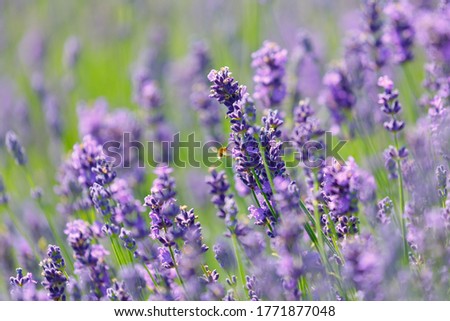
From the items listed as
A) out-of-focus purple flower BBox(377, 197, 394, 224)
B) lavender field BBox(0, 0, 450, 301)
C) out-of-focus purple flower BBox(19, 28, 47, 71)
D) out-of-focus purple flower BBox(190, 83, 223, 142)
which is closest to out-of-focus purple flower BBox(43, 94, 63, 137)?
lavender field BBox(0, 0, 450, 301)

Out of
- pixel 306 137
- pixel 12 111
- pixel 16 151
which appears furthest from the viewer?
pixel 12 111

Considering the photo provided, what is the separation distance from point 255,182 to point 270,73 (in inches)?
32.6

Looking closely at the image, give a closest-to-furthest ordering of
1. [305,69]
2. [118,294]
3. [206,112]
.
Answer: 1. [118,294]
2. [206,112]
3. [305,69]

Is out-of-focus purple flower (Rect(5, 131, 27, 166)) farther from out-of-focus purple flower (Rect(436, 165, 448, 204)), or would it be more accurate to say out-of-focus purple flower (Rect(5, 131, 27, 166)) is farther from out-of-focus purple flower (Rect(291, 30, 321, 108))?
out-of-focus purple flower (Rect(436, 165, 448, 204))

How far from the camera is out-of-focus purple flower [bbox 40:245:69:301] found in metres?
2.22

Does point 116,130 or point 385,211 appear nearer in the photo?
point 385,211

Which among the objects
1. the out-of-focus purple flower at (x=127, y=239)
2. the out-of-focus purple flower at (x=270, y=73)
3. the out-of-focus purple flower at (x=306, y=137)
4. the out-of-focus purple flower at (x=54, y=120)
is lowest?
the out-of-focus purple flower at (x=127, y=239)

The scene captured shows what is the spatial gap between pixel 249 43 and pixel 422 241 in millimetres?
2906

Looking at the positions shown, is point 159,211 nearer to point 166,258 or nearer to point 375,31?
point 166,258

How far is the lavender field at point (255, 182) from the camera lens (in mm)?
2086

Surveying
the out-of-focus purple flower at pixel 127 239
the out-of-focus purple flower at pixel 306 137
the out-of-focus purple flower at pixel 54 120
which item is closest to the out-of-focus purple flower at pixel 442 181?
the out-of-focus purple flower at pixel 306 137

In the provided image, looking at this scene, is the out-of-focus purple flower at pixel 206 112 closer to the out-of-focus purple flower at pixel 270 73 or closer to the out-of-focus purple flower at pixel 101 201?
the out-of-focus purple flower at pixel 270 73

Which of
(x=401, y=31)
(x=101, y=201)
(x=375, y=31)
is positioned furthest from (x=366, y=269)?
(x=375, y=31)

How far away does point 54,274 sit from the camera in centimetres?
222
